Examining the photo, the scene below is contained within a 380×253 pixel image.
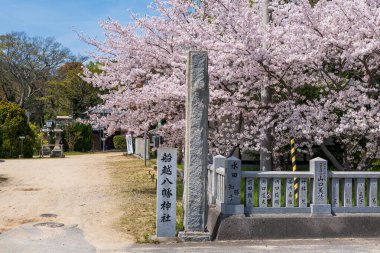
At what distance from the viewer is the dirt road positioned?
408 inches

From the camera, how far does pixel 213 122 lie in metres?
14.5

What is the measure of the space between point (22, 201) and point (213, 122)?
6029 mm

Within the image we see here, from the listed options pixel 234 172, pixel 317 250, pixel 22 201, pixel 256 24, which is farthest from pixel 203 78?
pixel 22 201

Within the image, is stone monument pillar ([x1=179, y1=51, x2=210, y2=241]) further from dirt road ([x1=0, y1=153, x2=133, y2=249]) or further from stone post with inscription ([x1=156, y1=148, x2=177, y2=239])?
dirt road ([x1=0, y1=153, x2=133, y2=249])

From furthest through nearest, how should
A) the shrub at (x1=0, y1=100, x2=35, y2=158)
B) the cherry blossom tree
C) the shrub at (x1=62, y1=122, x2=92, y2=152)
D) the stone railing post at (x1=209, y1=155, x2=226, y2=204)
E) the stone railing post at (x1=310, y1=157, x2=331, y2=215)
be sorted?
the shrub at (x1=62, y1=122, x2=92, y2=152) → the shrub at (x1=0, y1=100, x2=35, y2=158) → the cherry blossom tree → the stone railing post at (x1=209, y1=155, x2=226, y2=204) → the stone railing post at (x1=310, y1=157, x2=331, y2=215)

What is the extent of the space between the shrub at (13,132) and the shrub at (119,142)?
43.3 feet

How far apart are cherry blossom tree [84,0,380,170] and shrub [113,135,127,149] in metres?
33.5

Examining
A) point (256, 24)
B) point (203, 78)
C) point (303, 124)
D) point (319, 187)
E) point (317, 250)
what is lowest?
point (317, 250)

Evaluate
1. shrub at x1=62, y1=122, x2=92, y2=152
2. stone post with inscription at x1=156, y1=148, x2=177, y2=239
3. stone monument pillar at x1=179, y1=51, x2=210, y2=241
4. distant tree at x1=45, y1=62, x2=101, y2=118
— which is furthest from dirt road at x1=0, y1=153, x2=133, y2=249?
distant tree at x1=45, y1=62, x2=101, y2=118

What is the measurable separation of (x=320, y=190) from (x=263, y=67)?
10.4ft

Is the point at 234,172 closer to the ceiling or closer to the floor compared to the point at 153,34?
closer to the floor

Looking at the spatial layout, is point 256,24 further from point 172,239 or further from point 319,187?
point 172,239

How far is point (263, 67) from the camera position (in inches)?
436

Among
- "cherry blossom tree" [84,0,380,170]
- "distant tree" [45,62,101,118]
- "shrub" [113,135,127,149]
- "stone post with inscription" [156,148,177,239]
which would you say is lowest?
"stone post with inscription" [156,148,177,239]
